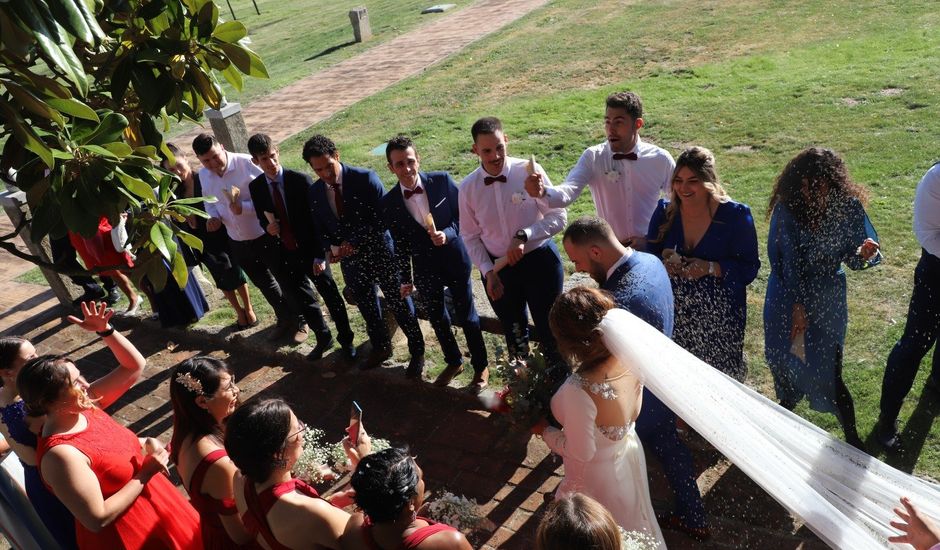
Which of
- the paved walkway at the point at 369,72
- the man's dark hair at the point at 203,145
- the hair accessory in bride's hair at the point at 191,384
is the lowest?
the paved walkway at the point at 369,72

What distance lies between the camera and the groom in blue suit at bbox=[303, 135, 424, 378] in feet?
20.4

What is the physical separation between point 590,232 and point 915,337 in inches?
88.7

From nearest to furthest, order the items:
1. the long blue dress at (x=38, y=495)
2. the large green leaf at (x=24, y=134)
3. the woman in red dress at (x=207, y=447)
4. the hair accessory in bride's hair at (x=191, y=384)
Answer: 1. the large green leaf at (x=24, y=134)
2. the woman in red dress at (x=207, y=447)
3. the hair accessory in bride's hair at (x=191, y=384)
4. the long blue dress at (x=38, y=495)

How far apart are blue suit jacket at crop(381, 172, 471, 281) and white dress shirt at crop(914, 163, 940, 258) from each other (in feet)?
10.3

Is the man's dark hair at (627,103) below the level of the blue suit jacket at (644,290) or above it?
above

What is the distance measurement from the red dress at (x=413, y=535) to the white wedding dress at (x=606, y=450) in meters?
1.00

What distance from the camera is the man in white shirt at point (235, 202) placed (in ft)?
22.7

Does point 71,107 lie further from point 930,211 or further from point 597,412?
point 930,211

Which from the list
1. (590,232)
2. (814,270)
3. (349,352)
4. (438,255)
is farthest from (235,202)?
(814,270)

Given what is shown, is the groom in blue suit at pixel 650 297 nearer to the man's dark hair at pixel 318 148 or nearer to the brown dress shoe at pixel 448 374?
the brown dress shoe at pixel 448 374

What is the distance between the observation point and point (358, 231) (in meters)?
6.29

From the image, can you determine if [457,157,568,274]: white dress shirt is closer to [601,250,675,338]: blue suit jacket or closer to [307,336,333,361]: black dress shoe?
[601,250,675,338]: blue suit jacket

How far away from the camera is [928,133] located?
9.01 metres

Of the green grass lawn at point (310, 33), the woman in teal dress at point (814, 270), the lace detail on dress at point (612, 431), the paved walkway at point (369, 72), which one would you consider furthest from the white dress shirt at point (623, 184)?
the green grass lawn at point (310, 33)
